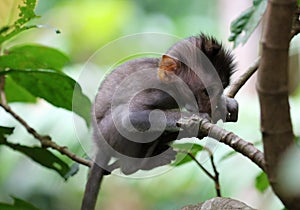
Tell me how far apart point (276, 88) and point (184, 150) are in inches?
32.0

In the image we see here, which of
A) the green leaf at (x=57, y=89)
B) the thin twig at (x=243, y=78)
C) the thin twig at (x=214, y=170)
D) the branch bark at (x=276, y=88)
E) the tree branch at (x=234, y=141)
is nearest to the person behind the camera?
the branch bark at (x=276, y=88)

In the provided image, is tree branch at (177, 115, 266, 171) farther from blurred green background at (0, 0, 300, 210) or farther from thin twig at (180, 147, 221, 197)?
blurred green background at (0, 0, 300, 210)

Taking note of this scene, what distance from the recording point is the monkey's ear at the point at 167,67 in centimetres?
159

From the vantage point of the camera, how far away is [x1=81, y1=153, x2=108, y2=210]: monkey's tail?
5.19ft

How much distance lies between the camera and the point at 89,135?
1758 millimetres

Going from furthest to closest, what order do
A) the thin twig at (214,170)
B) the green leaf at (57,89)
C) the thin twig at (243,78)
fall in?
the green leaf at (57,89), the thin twig at (214,170), the thin twig at (243,78)

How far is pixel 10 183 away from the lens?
3600mm

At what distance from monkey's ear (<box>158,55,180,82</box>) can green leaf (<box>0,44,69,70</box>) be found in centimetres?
25

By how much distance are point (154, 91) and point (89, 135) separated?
0.75ft

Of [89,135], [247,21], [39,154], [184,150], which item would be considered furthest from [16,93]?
Answer: [247,21]

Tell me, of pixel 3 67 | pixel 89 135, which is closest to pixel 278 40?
pixel 3 67

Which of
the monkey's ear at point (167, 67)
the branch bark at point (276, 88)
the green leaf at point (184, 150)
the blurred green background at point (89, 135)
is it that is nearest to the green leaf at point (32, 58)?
the blurred green background at point (89, 135)

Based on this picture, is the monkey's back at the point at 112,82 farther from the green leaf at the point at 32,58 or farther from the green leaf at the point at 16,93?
the green leaf at the point at 16,93

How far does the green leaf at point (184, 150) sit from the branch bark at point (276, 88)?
715mm
